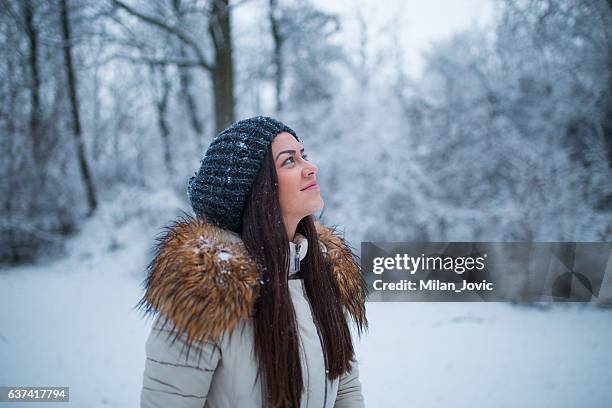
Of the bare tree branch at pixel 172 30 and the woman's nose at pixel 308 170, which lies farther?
the bare tree branch at pixel 172 30

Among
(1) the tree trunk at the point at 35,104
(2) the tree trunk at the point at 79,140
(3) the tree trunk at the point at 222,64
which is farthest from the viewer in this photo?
(2) the tree trunk at the point at 79,140

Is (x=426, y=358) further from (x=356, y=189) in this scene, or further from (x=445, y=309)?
(x=356, y=189)

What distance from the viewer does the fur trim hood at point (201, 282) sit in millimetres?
1002

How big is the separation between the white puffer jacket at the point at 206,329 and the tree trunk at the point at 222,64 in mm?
4314

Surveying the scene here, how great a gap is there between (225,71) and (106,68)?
334 cm

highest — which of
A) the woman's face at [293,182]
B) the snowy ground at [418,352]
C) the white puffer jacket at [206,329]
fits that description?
the woman's face at [293,182]

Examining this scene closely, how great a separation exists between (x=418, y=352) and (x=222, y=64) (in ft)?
14.2

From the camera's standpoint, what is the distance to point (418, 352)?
3705 mm

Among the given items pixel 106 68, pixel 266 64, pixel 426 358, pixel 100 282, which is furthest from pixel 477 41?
pixel 100 282

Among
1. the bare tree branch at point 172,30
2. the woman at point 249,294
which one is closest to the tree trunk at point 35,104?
the bare tree branch at point 172,30

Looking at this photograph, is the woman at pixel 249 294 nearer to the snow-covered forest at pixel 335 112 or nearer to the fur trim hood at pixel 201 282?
the fur trim hood at pixel 201 282

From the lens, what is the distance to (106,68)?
24.0 ft

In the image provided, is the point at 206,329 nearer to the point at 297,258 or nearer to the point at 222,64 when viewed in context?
the point at 297,258

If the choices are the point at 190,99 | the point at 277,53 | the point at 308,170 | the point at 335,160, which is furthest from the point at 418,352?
the point at 190,99
